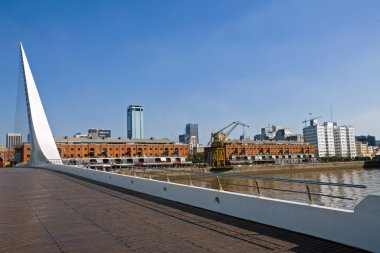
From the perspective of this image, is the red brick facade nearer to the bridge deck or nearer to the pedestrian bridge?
the pedestrian bridge

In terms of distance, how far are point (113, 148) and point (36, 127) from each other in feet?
238

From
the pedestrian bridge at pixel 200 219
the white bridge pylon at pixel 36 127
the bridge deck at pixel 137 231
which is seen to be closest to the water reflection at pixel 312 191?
the pedestrian bridge at pixel 200 219

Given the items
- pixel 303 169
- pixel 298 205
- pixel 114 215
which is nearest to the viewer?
pixel 298 205

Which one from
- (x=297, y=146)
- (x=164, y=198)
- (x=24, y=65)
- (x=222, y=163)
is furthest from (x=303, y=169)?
(x=164, y=198)

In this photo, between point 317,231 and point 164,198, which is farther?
point 164,198

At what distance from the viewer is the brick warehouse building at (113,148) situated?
12140cm

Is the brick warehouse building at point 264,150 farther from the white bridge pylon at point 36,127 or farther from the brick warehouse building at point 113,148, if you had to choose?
the white bridge pylon at point 36,127

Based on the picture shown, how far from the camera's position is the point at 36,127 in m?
61.0

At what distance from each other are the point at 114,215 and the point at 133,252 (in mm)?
3792

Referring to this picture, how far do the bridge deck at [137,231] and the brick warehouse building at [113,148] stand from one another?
11586 centimetres

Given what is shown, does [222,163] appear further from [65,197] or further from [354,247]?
[354,247]

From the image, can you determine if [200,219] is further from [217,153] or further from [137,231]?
[217,153]

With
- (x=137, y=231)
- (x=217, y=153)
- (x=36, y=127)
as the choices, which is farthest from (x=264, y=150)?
(x=137, y=231)

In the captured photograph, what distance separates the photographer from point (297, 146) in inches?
7185
